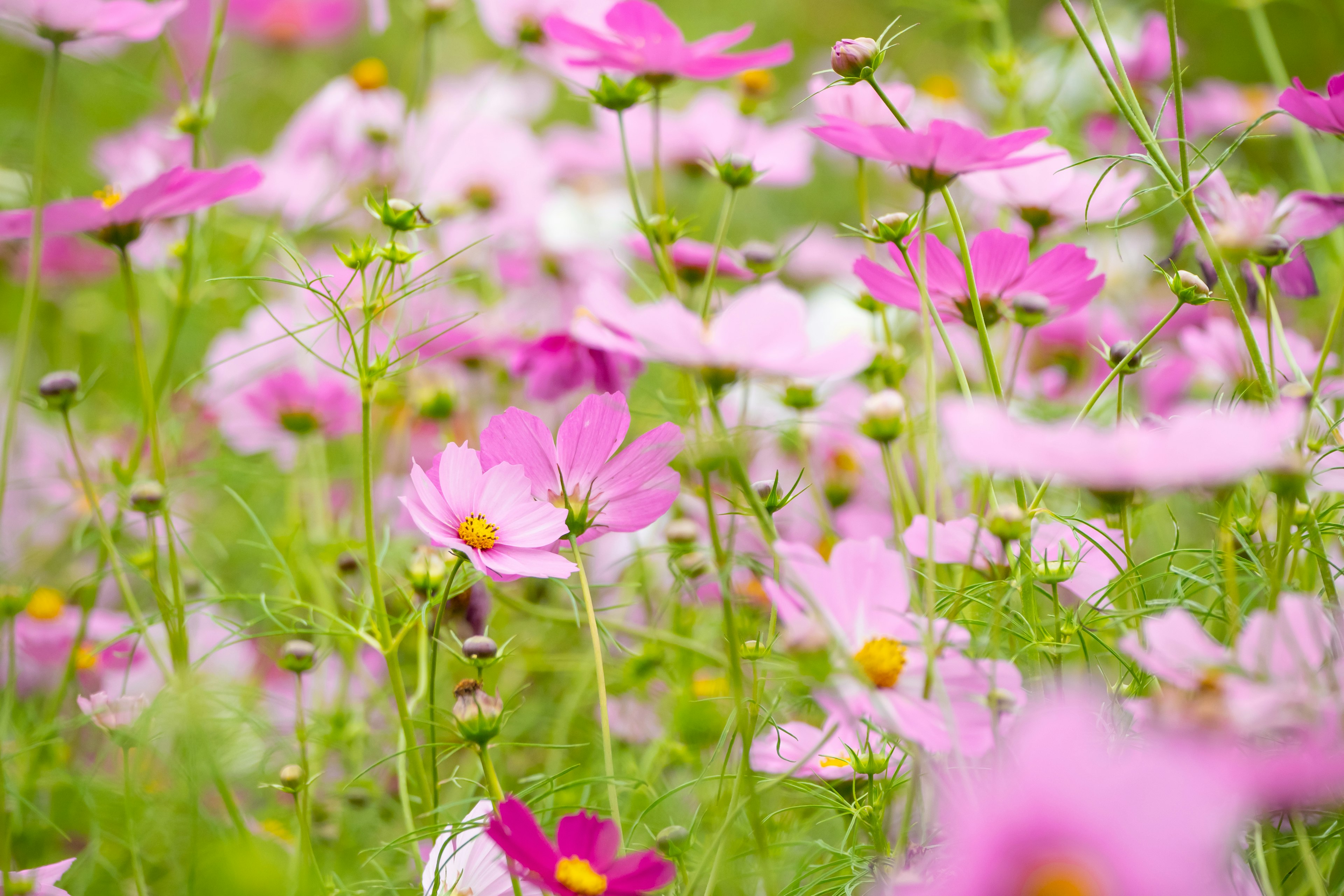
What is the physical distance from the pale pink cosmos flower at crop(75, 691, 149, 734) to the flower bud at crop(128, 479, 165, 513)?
0.10 meters

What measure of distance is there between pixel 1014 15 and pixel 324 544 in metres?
1.67

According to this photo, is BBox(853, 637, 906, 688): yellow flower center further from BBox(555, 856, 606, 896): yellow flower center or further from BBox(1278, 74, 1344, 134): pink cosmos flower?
BBox(1278, 74, 1344, 134): pink cosmos flower

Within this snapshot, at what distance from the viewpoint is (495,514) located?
44 cm

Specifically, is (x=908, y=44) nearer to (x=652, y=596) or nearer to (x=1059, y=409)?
(x=1059, y=409)

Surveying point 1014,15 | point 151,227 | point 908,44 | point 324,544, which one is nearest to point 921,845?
point 324,544

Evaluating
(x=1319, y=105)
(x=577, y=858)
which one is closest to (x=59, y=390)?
(x=577, y=858)

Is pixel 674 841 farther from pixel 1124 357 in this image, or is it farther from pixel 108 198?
pixel 108 198

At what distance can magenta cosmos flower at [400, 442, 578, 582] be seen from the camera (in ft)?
1.40

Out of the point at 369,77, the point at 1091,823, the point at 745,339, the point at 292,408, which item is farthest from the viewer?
the point at 369,77

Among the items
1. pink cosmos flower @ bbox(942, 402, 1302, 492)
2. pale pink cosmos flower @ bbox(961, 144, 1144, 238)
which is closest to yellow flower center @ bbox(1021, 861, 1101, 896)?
pink cosmos flower @ bbox(942, 402, 1302, 492)

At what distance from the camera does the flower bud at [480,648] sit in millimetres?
440

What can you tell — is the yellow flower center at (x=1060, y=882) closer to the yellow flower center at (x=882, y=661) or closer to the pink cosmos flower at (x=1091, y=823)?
the pink cosmos flower at (x=1091, y=823)

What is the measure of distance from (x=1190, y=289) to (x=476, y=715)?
1.25 feet

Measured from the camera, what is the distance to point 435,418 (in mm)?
761
